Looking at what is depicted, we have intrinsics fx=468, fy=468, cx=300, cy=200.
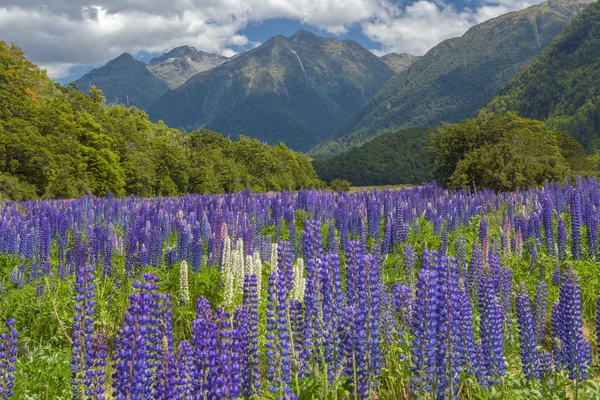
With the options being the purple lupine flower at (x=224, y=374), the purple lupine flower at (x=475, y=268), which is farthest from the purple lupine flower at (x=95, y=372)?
the purple lupine flower at (x=475, y=268)

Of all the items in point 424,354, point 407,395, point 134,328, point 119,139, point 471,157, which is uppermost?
point 119,139

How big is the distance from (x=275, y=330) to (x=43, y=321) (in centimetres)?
495

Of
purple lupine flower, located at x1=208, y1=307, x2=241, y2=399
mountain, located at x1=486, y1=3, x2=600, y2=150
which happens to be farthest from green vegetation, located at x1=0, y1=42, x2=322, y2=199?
mountain, located at x1=486, y1=3, x2=600, y2=150


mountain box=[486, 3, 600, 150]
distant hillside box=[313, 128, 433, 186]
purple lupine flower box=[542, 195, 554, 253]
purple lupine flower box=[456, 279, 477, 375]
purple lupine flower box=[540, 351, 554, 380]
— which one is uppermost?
mountain box=[486, 3, 600, 150]

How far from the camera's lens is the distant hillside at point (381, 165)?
12569 centimetres

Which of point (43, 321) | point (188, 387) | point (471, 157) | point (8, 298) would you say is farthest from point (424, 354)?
point (471, 157)

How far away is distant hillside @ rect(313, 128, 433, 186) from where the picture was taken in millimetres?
125688

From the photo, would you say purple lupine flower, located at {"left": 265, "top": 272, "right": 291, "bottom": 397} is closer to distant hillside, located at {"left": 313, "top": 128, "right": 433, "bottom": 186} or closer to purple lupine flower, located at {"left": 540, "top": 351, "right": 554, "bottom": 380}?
purple lupine flower, located at {"left": 540, "top": 351, "right": 554, "bottom": 380}

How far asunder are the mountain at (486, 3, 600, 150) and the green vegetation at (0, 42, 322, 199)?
8708cm

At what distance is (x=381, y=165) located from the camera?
12938 centimetres

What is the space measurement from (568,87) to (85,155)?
476 feet

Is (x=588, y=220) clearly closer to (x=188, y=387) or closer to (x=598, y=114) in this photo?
(x=188, y=387)

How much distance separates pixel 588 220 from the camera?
1019 centimetres

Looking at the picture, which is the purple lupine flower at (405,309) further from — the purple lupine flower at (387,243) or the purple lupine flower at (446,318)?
the purple lupine flower at (387,243)
